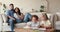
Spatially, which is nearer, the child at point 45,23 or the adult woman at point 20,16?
the child at point 45,23

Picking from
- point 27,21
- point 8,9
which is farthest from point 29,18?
point 8,9

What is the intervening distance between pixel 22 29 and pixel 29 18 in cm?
27

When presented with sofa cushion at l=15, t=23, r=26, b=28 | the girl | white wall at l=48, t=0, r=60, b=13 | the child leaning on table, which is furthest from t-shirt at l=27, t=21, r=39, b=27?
white wall at l=48, t=0, r=60, b=13

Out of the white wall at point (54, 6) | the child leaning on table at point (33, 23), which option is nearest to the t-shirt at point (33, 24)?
the child leaning on table at point (33, 23)

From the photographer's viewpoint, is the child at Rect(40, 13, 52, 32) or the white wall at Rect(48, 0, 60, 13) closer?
the child at Rect(40, 13, 52, 32)

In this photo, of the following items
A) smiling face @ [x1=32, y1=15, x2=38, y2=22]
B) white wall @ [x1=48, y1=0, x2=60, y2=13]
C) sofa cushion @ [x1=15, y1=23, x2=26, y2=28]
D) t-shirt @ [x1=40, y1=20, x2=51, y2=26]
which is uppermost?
white wall @ [x1=48, y1=0, x2=60, y2=13]

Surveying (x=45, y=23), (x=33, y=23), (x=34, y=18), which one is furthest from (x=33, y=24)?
(x=45, y=23)

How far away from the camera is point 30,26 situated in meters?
2.62

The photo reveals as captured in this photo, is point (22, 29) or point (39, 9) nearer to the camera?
point (22, 29)

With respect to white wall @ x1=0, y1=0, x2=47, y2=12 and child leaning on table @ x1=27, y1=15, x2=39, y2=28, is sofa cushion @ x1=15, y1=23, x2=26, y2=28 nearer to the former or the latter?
child leaning on table @ x1=27, y1=15, x2=39, y2=28

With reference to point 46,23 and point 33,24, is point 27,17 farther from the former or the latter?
point 46,23

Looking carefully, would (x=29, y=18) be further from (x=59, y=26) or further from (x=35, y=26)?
(x=59, y=26)

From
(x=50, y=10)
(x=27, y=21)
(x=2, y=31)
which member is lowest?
(x=2, y=31)

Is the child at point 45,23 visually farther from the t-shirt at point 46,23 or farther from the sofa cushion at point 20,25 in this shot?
the sofa cushion at point 20,25
